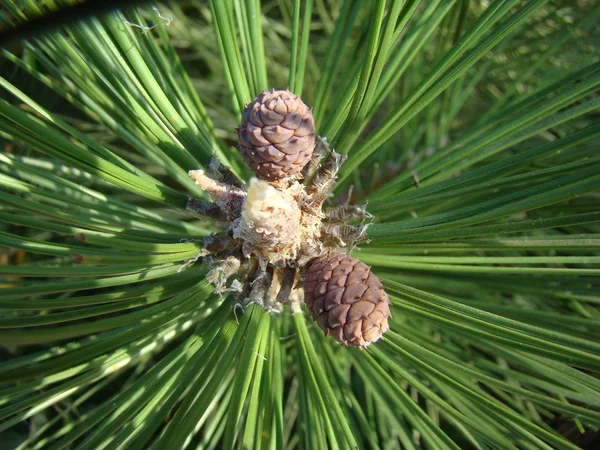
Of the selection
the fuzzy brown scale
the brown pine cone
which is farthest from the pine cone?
the brown pine cone

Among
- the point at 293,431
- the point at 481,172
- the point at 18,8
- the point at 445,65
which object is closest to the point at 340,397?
the point at 293,431

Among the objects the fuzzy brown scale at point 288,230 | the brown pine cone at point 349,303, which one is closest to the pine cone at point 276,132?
the fuzzy brown scale at point 288,230

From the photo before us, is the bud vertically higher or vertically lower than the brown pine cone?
higher

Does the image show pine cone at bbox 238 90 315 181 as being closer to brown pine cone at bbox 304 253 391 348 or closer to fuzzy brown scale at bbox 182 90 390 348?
fuzzy brown scale at bbox 182 90 390 348

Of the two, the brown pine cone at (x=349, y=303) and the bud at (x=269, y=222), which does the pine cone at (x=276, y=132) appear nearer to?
the bud at (x=269, y=222)

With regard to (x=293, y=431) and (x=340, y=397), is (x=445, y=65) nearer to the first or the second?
(x=340, y=397)

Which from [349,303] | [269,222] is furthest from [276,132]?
[349,303]

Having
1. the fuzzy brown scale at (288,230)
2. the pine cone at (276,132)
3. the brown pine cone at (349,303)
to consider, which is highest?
the pine cone at (276,132)

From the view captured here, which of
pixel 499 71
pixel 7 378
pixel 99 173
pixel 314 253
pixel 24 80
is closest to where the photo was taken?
pixel 7 378
